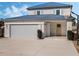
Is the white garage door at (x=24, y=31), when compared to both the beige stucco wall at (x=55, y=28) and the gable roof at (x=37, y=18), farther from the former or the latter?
the beige stucco wall at (x=55, y=28)

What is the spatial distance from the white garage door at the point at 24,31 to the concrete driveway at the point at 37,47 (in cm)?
31

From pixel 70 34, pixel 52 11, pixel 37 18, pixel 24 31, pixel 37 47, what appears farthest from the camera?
pixel 24 31

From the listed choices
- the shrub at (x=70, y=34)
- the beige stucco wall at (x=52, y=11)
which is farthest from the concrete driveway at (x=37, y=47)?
the beige stucco wall at (x=52, y=11)

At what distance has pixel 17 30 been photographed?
11.1 meters

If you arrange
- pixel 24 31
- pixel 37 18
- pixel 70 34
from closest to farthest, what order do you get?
pixel 70 34 < pixel 37 18 < pixel 24 31

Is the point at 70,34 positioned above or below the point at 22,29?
below

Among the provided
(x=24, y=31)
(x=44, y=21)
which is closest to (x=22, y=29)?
(x=24, y=31)

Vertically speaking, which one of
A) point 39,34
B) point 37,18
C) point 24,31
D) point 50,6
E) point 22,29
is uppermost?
point 50,6

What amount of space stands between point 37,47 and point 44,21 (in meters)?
1.41

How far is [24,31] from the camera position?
10961 millimetres

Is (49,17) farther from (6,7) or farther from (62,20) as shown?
(6,7)

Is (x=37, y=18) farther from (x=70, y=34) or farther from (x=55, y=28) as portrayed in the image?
(x=70, y=34)

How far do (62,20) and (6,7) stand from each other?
2905mm

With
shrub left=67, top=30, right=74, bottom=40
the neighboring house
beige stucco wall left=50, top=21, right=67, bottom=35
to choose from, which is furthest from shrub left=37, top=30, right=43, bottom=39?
shrub left=67, top=30, right=74, bottom=40
